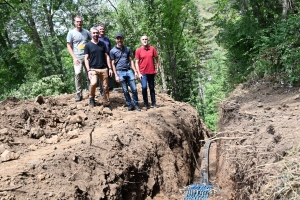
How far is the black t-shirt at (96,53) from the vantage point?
6.86m

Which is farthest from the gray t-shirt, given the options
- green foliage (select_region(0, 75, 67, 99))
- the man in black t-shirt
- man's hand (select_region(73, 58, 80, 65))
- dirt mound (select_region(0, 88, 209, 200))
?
green foliage (select_region(0, 75, 67, 99))

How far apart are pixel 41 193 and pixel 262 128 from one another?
3.69 m

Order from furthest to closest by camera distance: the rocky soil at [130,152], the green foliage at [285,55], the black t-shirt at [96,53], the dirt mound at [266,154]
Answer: the green foliage at [285,55]
the black t-shirt at [96,53]
the rocky soil at [130,152]
the dirt mound at [266,154]

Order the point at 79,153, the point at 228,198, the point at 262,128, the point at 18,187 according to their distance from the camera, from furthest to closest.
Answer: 1. the point at 228,198
2. the point at 262,128
3. the point at 79,153
4. the point at 18,187

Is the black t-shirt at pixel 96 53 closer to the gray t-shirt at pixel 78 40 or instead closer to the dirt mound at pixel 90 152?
the gray t-shirt at pixel 78 40

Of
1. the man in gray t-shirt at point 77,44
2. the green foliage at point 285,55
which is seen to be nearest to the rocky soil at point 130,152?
the green foliage at point 285,55

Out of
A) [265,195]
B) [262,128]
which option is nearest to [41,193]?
[265,195]

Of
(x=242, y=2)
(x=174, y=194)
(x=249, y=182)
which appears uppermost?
(x=242, y=2)

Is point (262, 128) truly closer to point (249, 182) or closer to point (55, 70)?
point (249, 182)

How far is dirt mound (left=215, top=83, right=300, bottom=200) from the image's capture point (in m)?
2.88

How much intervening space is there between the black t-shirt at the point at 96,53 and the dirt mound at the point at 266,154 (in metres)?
3.64

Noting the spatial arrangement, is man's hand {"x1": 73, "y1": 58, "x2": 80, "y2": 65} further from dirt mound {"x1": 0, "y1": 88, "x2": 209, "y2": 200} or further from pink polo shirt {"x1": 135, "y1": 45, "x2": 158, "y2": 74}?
pink polo shirt {"x1": 135, "y1": 45, "x2": 158, "y2": 74}

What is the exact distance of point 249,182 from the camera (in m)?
3.87

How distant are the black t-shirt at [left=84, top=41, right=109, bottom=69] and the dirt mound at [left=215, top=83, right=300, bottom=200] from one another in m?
3.64
